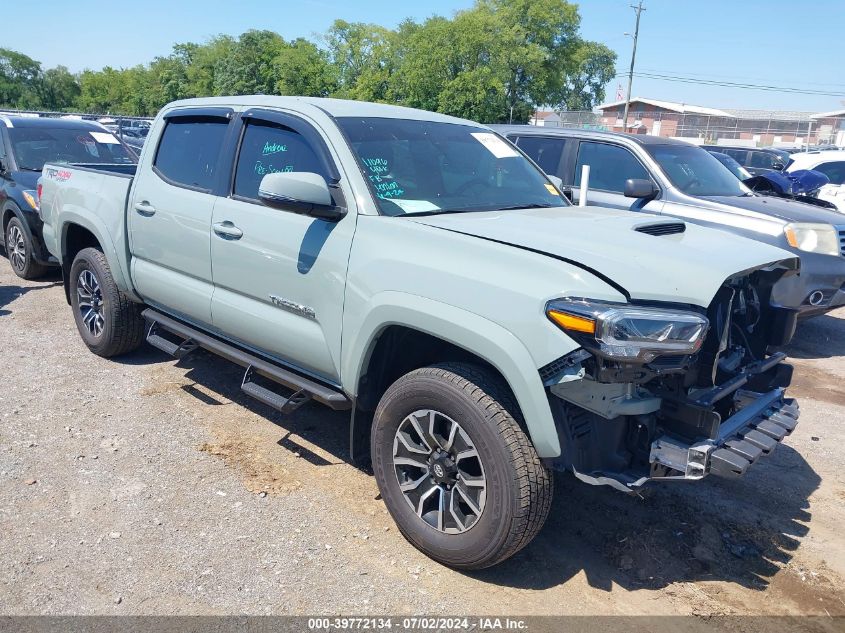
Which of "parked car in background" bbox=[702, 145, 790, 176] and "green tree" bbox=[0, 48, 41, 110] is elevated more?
"green tree" bbox=[0, 48, 41, 110]

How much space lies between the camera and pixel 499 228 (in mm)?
3291

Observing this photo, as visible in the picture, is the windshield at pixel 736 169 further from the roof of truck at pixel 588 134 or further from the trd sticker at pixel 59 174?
the trd sticker at pixel 59 174

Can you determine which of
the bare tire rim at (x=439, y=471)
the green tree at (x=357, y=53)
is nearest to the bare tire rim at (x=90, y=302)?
the bare tire rim at (x=439, y=471)

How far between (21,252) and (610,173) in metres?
6.74

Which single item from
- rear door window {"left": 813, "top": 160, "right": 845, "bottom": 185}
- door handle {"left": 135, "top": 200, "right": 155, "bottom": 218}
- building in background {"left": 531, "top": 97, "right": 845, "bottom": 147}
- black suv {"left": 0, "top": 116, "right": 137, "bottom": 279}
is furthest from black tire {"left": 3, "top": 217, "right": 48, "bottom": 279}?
building in background {"left": 531, "top": 97, "right": 845, "bottom": 147}

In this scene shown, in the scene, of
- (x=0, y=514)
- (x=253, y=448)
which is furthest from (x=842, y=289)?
(x=0, y=514)

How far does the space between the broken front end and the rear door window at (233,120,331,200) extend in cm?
190

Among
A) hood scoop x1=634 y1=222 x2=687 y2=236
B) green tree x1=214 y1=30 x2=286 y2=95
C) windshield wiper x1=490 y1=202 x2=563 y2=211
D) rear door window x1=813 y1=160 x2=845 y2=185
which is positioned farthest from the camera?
green tree x1=214 y1=30 x2=286 y2=95

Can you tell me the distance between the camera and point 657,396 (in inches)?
115

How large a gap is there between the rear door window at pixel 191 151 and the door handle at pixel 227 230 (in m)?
0.36

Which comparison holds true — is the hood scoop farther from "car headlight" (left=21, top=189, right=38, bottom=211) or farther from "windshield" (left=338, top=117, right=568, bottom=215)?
"car headlight" (left=21, top=189, right=38, bottom=211)

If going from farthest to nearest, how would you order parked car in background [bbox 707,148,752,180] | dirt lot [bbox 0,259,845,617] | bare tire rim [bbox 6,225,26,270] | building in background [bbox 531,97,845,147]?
1. building in background [bbox 531,97,845,147]
2. parked car in background [bbox 707,148,752,180]
3. bare tire rim [bbox 6,225,26,270]
4. dirt lot [bbox 0,259,845,617]

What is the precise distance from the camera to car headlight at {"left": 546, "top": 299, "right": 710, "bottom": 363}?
261cm

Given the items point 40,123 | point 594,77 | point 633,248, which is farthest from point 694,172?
point 594,77
